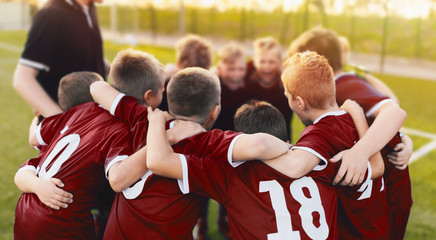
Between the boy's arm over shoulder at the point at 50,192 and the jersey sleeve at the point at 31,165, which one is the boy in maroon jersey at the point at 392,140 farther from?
the jersey sleeve at the point at 31,165

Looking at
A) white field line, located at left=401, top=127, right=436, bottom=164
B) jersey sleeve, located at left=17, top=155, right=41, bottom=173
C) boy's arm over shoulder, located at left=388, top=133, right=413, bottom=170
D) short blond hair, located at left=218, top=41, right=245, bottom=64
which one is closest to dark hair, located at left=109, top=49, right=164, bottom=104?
jersey sleeve, located at left=17, top=155, right=41, bottom=173

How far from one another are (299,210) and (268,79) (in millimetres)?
2012

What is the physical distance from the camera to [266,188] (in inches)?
71.2

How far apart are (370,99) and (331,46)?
1.69ft

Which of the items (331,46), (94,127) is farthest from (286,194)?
(331,46)

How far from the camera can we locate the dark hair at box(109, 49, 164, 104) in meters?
2.20

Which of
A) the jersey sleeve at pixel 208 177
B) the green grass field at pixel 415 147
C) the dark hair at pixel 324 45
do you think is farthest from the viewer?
the green grass field at pixel 415 147

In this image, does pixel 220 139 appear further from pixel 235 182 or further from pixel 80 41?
pixel 80 41

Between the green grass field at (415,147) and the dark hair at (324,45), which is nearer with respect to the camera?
the dark hair at (324,45)

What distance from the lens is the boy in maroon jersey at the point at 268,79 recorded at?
3604 mm

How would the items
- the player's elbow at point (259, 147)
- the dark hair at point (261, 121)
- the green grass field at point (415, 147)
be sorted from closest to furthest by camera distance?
1. the player's elbow at point (259, 147)
2. the dark hair at point (261, 121)
3. the green grass field at point (415, 147)

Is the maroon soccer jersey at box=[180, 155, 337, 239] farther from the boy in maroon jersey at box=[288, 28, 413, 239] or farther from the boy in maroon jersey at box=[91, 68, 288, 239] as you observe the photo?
the boy in maroon jersey at box=[288, 28, 413, 239]

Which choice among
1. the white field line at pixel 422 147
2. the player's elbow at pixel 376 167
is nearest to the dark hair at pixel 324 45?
the player's elbow at pixel 376 167

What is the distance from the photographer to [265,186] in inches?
71.3
